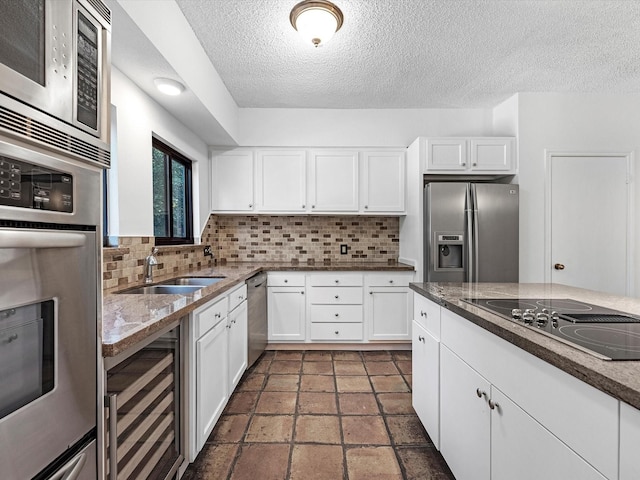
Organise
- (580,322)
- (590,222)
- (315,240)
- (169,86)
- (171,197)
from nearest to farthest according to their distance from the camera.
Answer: (580,322) < (169,86) < (171,197) < (590,222) < (315,240)

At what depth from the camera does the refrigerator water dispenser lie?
3096 millimetres

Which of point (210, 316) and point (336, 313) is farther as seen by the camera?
point (336, 313)

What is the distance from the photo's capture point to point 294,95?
3.33m

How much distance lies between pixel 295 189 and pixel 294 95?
0.97 meters

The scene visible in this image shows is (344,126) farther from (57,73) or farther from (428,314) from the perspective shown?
(57,73)

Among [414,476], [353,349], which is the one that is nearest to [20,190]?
[414,476]

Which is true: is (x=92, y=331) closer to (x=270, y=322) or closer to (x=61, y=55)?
(x=61, y=55)

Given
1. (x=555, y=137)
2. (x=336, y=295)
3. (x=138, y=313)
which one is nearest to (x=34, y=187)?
(x=138, y=313)

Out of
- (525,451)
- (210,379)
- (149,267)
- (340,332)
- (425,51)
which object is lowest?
(340,332)

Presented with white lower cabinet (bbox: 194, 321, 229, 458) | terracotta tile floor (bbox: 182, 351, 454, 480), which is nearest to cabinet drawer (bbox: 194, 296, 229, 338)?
white lower cabinet (bbox: 194, 321, 229, 458)

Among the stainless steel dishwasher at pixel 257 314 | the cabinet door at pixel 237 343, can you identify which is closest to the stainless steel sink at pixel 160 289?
the cabinet door at pixel 237 343

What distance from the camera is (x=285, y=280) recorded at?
11.2 feet

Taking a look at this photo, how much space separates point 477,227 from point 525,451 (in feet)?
7.84

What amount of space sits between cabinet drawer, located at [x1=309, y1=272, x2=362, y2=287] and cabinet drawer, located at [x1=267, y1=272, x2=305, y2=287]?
4.6 inches
